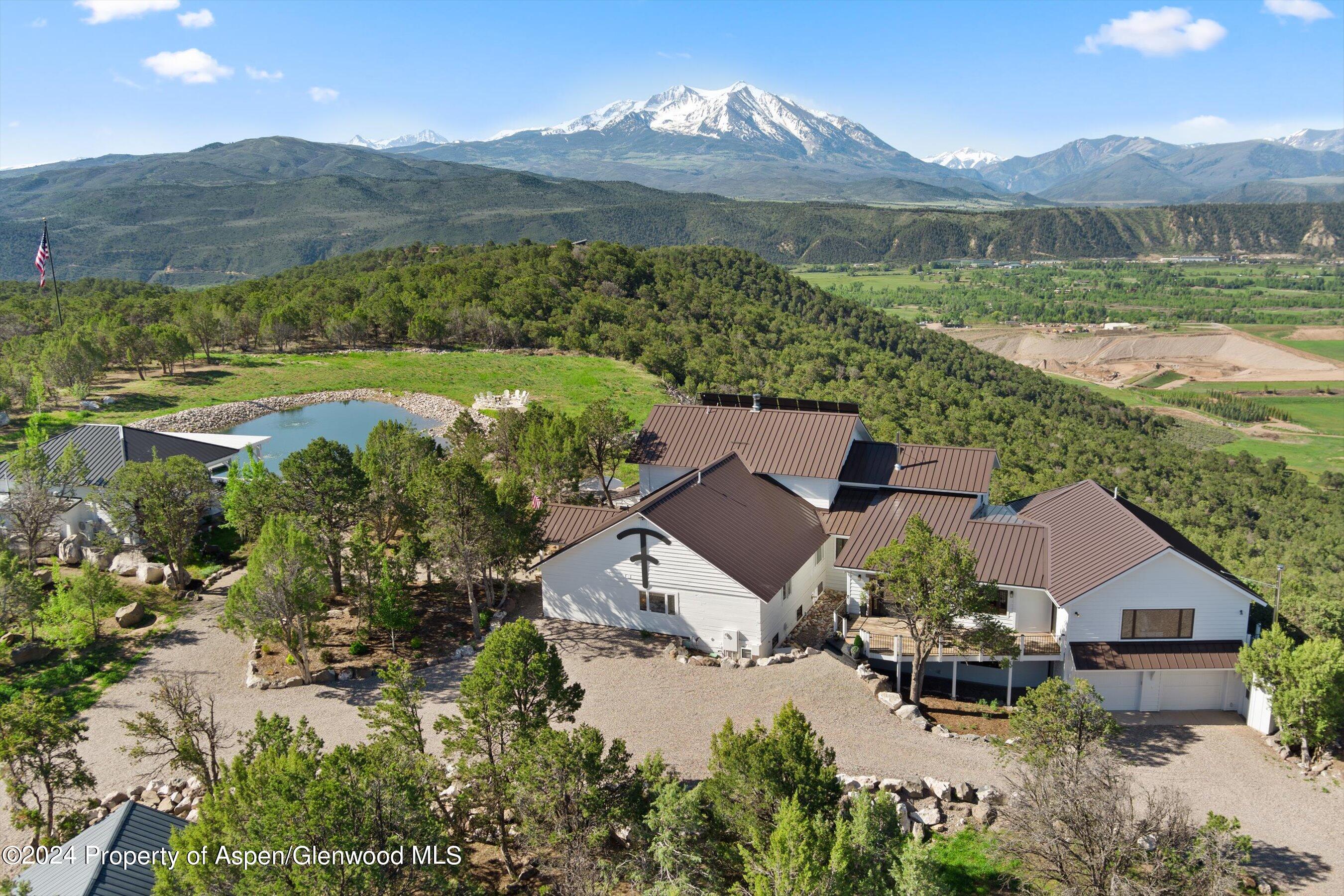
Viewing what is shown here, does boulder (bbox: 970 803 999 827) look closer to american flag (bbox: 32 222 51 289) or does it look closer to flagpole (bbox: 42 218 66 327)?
flagpole (bbox: 42 218 66 327)

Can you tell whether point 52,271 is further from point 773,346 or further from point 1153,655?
point 1153,655

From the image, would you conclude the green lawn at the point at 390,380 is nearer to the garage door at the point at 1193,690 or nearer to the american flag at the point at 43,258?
the american flag at the point at 43,258

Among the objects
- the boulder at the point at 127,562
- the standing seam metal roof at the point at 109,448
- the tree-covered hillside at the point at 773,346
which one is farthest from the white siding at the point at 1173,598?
the standing seam metal roof at the point at 109,448

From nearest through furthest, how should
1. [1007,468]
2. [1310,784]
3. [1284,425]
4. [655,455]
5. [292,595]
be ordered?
[1310,784] < [292,595] < [655,455] < [1007,468] < [1284,425]

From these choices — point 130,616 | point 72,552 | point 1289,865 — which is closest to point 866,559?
point 1289,865

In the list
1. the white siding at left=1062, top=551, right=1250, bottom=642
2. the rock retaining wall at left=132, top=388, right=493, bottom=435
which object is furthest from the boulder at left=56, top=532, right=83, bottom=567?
the white siding at left=1062, top=551, right=1250, bottom=642

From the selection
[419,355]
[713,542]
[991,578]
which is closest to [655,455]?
[713,542]

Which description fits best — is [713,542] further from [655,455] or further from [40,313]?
[40,313]
